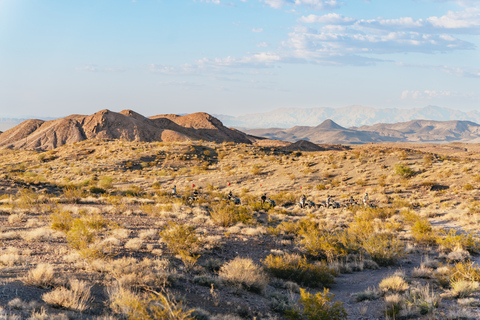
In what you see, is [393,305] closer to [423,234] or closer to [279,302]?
[279,302]

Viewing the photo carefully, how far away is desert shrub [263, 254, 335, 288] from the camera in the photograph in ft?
28.7

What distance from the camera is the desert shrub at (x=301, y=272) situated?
874cm

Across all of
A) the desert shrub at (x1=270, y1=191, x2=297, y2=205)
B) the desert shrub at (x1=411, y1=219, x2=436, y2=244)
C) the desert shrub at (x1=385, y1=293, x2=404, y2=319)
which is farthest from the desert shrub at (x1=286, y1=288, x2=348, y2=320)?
the desert shrub at (x1=270, y1=191, x2=297, y2=205)

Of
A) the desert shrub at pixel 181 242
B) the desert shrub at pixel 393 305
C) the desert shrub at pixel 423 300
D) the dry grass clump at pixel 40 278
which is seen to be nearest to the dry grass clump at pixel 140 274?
the dry grass clump at pixel 40 278

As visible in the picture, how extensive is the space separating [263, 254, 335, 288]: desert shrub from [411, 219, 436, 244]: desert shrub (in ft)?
17.8

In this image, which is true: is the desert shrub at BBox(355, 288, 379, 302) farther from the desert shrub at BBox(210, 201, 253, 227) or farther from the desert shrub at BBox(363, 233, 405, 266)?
the desert shrub at BBox(210, 201, 253, 227)

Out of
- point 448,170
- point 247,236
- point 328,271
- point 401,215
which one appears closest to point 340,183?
point 448,170

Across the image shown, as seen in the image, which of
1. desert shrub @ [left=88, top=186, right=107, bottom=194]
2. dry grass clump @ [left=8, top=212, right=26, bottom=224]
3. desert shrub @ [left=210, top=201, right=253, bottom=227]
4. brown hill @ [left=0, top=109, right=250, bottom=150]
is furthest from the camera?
brown hill @ [left=0, top=109, right=250, bottom=150]

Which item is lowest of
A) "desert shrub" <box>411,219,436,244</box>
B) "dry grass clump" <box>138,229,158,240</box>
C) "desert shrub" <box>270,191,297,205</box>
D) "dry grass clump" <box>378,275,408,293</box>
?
"desert shrub" <box>270,191,297,205</box>

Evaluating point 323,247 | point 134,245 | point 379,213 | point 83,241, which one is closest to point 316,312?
point 323,247

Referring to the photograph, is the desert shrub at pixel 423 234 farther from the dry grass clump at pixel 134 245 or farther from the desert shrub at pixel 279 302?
the dry grass clump at pixel 134 245

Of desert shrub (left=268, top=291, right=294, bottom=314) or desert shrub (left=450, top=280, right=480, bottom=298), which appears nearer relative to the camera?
desert shrub (left=268, top=291, right=294, bottom=314)

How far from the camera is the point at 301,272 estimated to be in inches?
349

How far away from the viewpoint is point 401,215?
17656 mm
